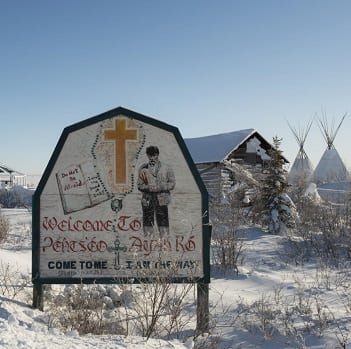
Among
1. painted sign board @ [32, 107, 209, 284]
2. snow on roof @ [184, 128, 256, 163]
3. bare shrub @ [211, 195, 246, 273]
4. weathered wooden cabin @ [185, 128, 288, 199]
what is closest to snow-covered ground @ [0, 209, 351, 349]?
bare shrub @ [211, 195, 246, 273]

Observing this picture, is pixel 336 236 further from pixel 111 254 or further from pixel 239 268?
pixel 111 254

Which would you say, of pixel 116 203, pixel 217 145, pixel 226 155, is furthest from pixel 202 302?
pixel 217 145

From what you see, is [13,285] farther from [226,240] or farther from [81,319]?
[226,240]

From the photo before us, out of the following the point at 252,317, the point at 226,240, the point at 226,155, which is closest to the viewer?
the point at 252,317

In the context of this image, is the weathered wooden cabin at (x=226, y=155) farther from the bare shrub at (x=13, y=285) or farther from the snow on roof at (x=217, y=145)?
the bare shrub at (x=13, y=285)

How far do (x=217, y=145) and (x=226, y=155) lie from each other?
1730 mm

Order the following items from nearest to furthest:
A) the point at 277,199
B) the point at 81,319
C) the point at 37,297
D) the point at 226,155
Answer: the point at 81,319, the point at 37,297, the point at 277,199, the point at 226,155

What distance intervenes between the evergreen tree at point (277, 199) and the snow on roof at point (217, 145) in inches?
328

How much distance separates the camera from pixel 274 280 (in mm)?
7430

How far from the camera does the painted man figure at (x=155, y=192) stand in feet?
16.4

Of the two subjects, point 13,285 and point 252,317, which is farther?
point 13,285

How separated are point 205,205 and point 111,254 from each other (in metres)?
1.27

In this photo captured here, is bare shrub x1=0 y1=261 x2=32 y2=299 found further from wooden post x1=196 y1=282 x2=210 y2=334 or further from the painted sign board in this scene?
wooden post x1=196 y1=282 x2=210 y2=334

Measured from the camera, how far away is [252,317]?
5.17m
